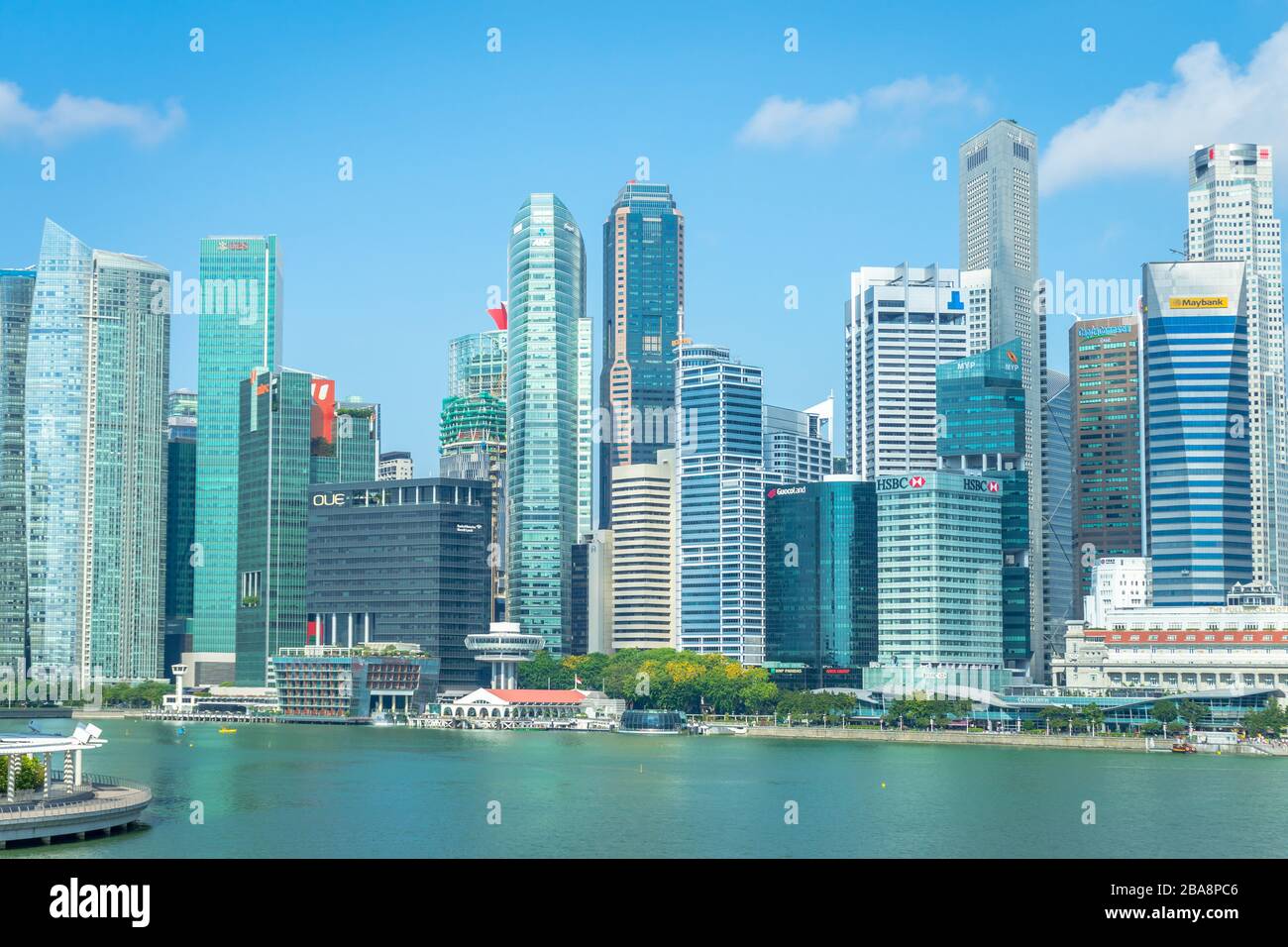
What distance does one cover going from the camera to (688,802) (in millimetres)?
101625

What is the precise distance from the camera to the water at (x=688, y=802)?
265ft

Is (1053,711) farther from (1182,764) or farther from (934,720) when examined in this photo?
(1182,764)

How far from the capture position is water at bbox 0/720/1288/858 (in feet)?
265
